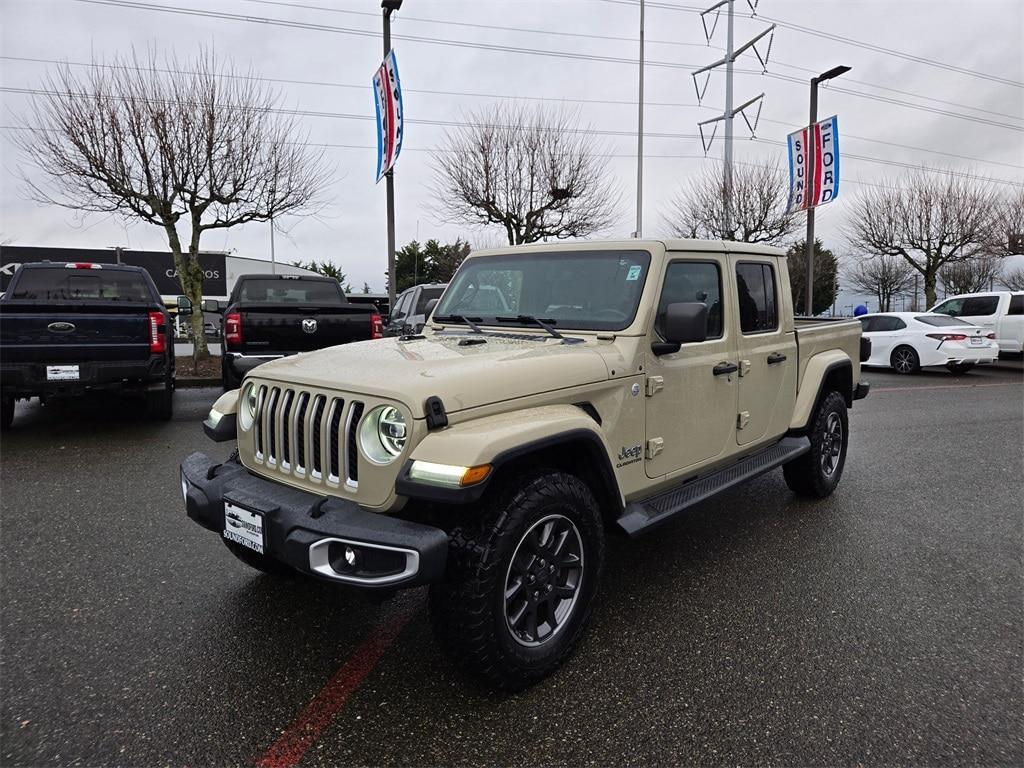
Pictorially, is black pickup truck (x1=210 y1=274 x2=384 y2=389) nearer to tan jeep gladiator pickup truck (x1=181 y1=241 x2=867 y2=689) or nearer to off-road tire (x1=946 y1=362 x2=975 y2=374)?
tan jeep gladiator pickup truck (x1=181 y1=241 x2=867 y2=689)

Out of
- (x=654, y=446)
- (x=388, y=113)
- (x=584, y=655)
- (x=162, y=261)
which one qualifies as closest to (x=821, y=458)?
(x=654, y=446)

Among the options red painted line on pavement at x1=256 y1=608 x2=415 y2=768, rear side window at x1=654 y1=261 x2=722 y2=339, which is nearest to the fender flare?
rear side window at x1=654 y1=261 x2=722 y2=339

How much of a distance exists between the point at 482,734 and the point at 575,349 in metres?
1.63

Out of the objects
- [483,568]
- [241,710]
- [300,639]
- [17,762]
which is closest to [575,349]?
[483,568]

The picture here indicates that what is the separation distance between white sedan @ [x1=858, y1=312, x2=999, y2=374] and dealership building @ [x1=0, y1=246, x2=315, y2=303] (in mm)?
36224

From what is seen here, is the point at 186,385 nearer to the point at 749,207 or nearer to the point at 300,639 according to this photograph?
the point at 300,639

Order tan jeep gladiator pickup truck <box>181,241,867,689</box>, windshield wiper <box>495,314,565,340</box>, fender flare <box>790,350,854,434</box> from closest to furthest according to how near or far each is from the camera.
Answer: tan jeep gladiator pickup truck <box>181,241,867,689</box> → windshield wiper <box>495,314,565,340</box> → fender flare <box>790,350,854,434</box>

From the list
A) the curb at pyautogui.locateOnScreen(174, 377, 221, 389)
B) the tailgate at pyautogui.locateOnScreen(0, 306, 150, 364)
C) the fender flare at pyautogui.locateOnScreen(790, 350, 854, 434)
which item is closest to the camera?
the fender flare at pyautogui.locateOnScreen(790, 350, 854, 434)

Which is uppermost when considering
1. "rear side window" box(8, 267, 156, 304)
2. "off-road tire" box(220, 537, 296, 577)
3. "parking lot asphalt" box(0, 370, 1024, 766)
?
"rear side window" box(8, 267, 156, 304)

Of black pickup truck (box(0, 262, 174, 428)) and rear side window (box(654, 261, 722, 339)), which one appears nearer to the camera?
rear side window (box(654, 261, 722, 339))

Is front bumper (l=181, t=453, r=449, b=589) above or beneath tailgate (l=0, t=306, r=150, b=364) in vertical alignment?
beneath

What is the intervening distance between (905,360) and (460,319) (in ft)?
44.0

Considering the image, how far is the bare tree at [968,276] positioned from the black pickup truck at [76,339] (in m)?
41.8

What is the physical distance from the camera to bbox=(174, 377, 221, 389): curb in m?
11.2
